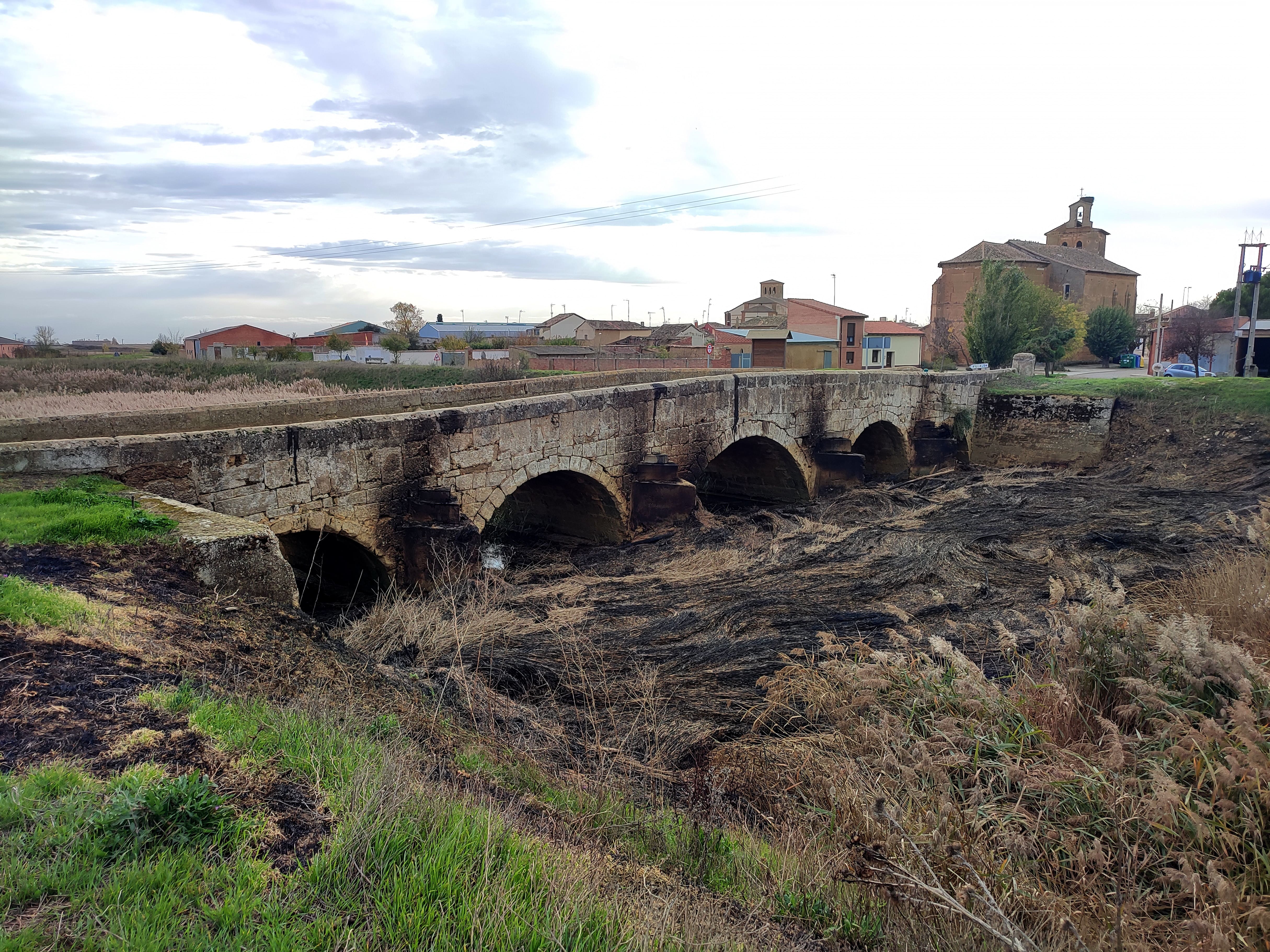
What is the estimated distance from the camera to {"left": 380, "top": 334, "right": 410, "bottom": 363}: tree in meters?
41.2

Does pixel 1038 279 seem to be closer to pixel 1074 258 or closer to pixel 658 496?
pixel 1074 258

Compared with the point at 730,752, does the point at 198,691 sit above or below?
above

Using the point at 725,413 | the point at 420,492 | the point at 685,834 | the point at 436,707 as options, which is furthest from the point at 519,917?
the point at 725,413

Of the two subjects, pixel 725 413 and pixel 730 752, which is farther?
pixel 725 413

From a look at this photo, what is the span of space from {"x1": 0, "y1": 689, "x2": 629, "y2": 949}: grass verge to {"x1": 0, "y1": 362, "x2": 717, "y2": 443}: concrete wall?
6.81 m

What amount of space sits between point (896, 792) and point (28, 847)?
3.57 m

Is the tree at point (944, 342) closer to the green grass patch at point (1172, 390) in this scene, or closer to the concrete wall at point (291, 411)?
the green grass patch at point (1172, 390)

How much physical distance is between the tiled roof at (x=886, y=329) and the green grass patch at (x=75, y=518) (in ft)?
135

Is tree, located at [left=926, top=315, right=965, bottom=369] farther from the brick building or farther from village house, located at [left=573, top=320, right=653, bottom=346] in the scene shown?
village house, located at [left=573, top=320, right=653, bottom=346]

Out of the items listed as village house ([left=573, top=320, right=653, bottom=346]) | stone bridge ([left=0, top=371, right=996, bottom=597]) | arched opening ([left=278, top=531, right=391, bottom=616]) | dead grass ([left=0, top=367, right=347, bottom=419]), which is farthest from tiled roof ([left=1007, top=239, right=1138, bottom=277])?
arched opening ([left=278, top=531, right=391, bottom=616])

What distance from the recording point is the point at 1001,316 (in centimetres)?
2831

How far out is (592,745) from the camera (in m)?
5.08

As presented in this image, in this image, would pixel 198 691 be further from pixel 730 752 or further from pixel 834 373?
pixel 834 373

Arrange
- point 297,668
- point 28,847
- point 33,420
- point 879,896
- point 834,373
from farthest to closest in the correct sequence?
point 834,373
point 33,420
point 297,668
point 879,896
point 28,847
